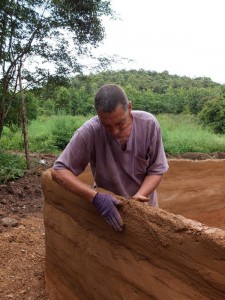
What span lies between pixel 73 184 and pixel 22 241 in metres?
2.00

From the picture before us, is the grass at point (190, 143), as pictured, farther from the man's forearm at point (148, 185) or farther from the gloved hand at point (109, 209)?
the gloved hand at point (109, 209)

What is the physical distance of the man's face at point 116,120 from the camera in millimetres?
2170

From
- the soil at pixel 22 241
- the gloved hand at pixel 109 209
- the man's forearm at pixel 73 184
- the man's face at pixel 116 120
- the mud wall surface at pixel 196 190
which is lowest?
the soil at pixel 22 241

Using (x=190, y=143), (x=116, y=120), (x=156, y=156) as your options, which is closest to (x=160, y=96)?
(x=190, y=143)

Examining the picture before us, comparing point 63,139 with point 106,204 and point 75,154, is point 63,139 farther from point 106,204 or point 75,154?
point 106,204

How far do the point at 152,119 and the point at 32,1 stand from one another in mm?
4708

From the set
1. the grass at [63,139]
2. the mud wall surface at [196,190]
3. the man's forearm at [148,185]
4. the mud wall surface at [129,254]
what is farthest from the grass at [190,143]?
the man's forearm at [148,185]

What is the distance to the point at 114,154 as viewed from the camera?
97.3 inches

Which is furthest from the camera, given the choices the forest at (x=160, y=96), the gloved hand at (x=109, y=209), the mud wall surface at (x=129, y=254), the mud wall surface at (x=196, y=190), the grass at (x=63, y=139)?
the forest at (x=160, y=96)

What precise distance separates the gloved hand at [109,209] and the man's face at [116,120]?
377mm

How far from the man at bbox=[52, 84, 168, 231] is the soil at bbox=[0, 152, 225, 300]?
3.88 ft

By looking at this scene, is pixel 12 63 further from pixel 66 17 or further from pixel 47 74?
pixel 66 17

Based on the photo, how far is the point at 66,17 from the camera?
6730 millimetres

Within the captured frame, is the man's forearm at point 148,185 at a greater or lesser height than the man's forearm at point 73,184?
lesser
